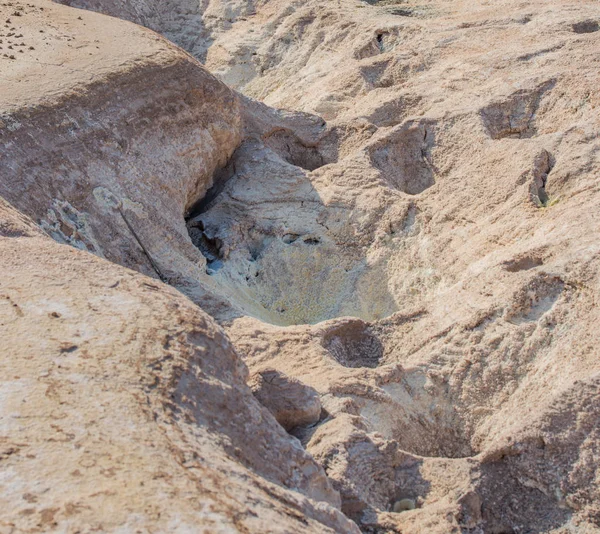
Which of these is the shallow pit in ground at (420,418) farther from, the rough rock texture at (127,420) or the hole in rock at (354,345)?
the rough rock texture at (127,420)

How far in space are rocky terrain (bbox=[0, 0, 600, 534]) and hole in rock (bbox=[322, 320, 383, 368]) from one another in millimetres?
17

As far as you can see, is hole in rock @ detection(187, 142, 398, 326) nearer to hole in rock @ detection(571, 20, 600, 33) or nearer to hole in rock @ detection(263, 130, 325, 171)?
hole in rock @ detection(263, 130, 325, 171)

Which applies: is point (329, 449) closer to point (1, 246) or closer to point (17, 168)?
point (1, 246)

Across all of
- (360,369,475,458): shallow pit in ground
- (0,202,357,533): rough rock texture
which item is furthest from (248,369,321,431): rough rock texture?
(360,369,475,458): shallow pit in ground

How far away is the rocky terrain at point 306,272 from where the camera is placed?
10.8ft

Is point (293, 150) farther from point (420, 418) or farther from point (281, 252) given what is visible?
point (420, 418)

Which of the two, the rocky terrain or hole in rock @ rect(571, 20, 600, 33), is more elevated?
hole in rock @ rect(571, 20, 600, 33)

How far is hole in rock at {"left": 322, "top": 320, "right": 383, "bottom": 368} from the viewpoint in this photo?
5.95 m

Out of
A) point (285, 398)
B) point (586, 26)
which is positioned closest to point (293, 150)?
point (586, 26)

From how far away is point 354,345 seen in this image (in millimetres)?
6133

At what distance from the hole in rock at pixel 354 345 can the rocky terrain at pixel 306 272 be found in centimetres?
2

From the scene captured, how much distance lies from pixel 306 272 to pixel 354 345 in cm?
133

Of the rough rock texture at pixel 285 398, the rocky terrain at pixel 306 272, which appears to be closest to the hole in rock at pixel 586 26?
the rocky terrain at pixel 306 272

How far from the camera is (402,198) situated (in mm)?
7484
